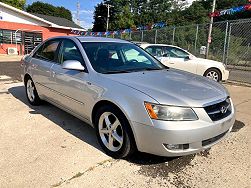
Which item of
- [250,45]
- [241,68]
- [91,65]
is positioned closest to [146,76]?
[91,65]

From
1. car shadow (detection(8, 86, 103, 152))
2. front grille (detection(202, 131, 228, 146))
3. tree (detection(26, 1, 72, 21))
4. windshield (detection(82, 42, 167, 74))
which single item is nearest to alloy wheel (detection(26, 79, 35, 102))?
car shadow (detection(8, 86, 103, 152))

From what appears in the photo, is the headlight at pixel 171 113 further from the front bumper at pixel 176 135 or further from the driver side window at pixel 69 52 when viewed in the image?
the driver side window at pixel 69 52

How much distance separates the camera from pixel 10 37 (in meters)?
25.2

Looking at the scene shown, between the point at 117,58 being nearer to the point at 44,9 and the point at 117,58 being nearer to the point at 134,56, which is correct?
the point at 134,56

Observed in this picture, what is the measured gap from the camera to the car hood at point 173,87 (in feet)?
10.2

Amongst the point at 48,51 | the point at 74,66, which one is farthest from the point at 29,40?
the point at 74,66

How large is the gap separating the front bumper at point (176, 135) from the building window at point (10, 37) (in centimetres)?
2480

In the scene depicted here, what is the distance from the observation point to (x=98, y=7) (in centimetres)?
7175

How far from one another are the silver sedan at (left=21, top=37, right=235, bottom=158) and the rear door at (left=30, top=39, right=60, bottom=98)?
3cm

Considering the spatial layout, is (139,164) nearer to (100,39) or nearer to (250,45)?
(100,39)

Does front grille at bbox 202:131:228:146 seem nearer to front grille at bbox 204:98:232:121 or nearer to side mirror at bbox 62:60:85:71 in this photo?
front grille at bbox 204:98:232:121

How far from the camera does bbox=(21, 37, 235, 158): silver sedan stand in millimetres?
3027

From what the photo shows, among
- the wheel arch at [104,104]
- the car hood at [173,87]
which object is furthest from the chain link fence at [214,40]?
the wheel arch at [104,104]

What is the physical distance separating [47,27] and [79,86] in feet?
84.4
